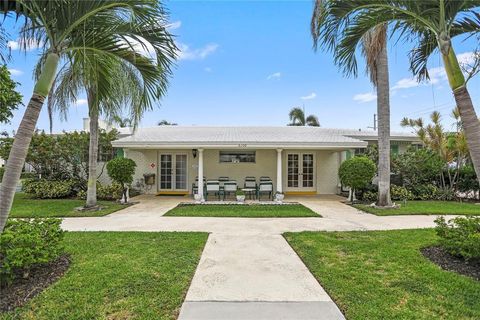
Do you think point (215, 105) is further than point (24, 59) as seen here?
Yes

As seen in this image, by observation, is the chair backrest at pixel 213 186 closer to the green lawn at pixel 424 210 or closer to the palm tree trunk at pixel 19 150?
the green lawn at pixel 424 210

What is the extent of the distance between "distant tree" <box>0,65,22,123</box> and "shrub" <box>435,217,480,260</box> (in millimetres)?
11613

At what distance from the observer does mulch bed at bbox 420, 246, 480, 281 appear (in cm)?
445

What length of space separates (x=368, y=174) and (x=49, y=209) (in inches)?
495

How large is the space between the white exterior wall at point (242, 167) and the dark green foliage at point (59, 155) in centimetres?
246

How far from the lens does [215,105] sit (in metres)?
25.0

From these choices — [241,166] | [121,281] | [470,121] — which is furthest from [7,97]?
[470,121]

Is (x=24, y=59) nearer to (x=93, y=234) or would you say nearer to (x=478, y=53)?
(x=93, y=234)

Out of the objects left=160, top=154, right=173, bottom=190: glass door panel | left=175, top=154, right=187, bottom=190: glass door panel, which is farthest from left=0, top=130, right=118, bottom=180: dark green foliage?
left=175, top=154, right=187, bottom=190: glass door panel

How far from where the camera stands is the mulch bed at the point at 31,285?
3.44m

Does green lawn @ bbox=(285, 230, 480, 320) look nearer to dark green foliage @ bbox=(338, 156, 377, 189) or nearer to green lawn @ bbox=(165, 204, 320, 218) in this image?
green lawn @ bbox=(165, 204, 320, 218)

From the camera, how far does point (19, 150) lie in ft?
10.0

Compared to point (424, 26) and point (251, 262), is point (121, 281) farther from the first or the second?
point (424, 26)

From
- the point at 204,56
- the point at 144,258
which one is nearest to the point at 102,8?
the point at 144,258
